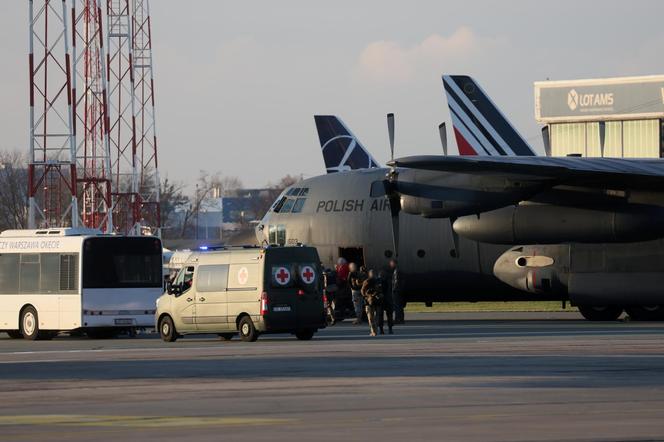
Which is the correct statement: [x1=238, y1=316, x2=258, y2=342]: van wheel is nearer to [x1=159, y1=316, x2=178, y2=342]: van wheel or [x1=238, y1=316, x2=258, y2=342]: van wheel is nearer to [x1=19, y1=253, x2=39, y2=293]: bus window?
[x1=159, y1=316, x2=178, y2=342]: van wheel

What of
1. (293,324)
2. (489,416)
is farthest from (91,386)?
(293,324)

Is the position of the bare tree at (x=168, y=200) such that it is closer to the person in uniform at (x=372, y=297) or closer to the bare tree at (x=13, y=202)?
the bare tree at (x=13, y=202)

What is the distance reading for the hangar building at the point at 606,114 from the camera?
105875mm

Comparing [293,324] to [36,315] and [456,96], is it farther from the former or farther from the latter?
[456,96]

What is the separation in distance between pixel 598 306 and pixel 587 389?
19.1 meters

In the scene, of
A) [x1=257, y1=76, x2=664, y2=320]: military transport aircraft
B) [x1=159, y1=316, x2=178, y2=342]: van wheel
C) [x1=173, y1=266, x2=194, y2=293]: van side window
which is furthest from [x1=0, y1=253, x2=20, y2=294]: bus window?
[x1=257, y1=76, x2=664, y2=320]: military transport aircraft

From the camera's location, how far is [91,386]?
18.4 metres

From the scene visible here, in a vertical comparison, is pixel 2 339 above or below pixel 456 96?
below

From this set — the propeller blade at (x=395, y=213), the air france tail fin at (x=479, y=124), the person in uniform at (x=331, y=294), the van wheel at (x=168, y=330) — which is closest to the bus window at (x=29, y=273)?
the van wheel at (x=168, y=330)

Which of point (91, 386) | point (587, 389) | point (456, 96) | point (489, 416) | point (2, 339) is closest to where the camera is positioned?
point (489, 416)

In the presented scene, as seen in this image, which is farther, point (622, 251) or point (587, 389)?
point (622, 251)

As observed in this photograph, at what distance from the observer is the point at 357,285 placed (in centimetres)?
3603

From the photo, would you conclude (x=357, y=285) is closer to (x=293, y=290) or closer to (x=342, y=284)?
(x=342, y=284)

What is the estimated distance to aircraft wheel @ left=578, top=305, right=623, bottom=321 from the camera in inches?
1480
